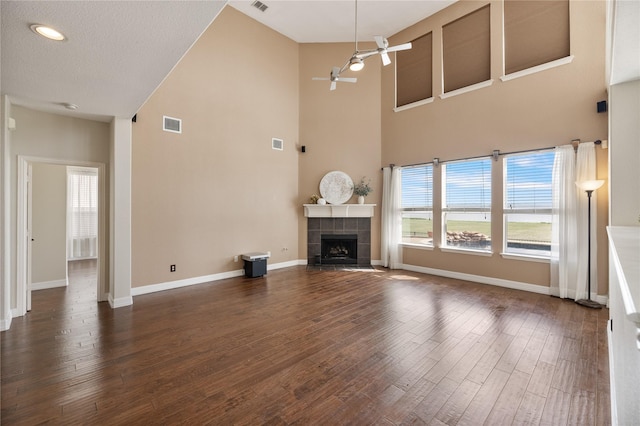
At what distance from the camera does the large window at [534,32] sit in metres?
4.41

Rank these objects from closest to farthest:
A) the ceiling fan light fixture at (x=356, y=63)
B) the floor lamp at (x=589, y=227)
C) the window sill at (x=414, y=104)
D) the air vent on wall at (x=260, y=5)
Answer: the floor lamp at (x=589, y=227)
the ceiling fan light fixture at (x=356, y=63)
the air vent on wall at (x=260, y=5)
the window sill at (x=414, y=104)

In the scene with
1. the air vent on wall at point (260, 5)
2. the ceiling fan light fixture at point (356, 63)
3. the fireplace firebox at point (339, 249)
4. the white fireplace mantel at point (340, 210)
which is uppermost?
the air vent on wall at point (260, 5)

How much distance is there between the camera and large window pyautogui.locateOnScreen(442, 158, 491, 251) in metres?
5.21

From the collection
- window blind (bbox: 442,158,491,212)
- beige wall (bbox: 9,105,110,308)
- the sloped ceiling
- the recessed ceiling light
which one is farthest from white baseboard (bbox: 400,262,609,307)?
the recessed ceiling light

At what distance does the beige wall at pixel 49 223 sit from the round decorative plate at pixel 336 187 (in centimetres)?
501

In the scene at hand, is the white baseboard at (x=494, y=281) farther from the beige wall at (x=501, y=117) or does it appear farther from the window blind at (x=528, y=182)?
the window blind at (x=528, y=182)

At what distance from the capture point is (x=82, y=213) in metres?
7.82

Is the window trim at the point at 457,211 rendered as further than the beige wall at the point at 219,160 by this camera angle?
Yes

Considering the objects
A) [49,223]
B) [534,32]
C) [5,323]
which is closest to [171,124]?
[49,223]

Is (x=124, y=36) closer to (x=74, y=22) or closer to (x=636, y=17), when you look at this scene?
(x=74, y=22)

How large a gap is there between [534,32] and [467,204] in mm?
3078

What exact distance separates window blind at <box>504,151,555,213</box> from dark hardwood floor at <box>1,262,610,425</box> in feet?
5.08

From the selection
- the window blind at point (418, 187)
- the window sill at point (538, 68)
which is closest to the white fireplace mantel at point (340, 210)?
the window blind at point (418, 187)

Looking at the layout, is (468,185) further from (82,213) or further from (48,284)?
(82,213)
